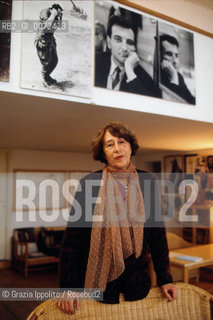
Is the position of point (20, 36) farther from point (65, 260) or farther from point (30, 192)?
point (30, 192)

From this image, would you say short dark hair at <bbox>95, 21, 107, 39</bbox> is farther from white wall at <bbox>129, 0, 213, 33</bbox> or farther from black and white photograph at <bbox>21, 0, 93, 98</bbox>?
white wall at <bbox>129, 0, 213, 33</bbox>

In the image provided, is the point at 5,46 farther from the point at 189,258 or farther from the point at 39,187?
the point at 39,187

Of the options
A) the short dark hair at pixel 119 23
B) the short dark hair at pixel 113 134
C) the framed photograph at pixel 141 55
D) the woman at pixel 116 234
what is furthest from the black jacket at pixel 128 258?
the short dark hair at pixel 119 23

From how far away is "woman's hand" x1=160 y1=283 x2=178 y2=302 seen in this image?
159 cm

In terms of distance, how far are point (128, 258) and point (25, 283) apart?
3514mm

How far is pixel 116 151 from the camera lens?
157cm

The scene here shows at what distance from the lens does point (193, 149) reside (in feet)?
17.7

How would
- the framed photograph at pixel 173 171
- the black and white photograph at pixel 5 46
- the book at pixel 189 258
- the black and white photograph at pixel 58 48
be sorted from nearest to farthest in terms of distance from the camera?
the black and white photograph at pixel 5 46
the black and white photograph at pixel 58 48
the book at pixel 189 258
the framed photograph at pixel 173 171

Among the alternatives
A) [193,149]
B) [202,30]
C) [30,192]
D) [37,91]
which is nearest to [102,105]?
[37,91]

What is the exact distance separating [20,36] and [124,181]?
1172 millimetres

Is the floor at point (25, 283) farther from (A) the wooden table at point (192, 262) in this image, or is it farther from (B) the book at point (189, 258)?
(B) the book at point (189, 258)

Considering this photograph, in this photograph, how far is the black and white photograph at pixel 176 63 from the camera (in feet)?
8.57

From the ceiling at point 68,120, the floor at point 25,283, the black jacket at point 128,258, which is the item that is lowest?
the floor at point 25,283

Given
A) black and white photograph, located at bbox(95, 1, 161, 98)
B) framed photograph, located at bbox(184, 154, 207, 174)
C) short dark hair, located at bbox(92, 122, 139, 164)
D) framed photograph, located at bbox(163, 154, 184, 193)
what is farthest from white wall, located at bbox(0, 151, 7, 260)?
short dark hair, located at bbox(92, 122, 139, 164)
